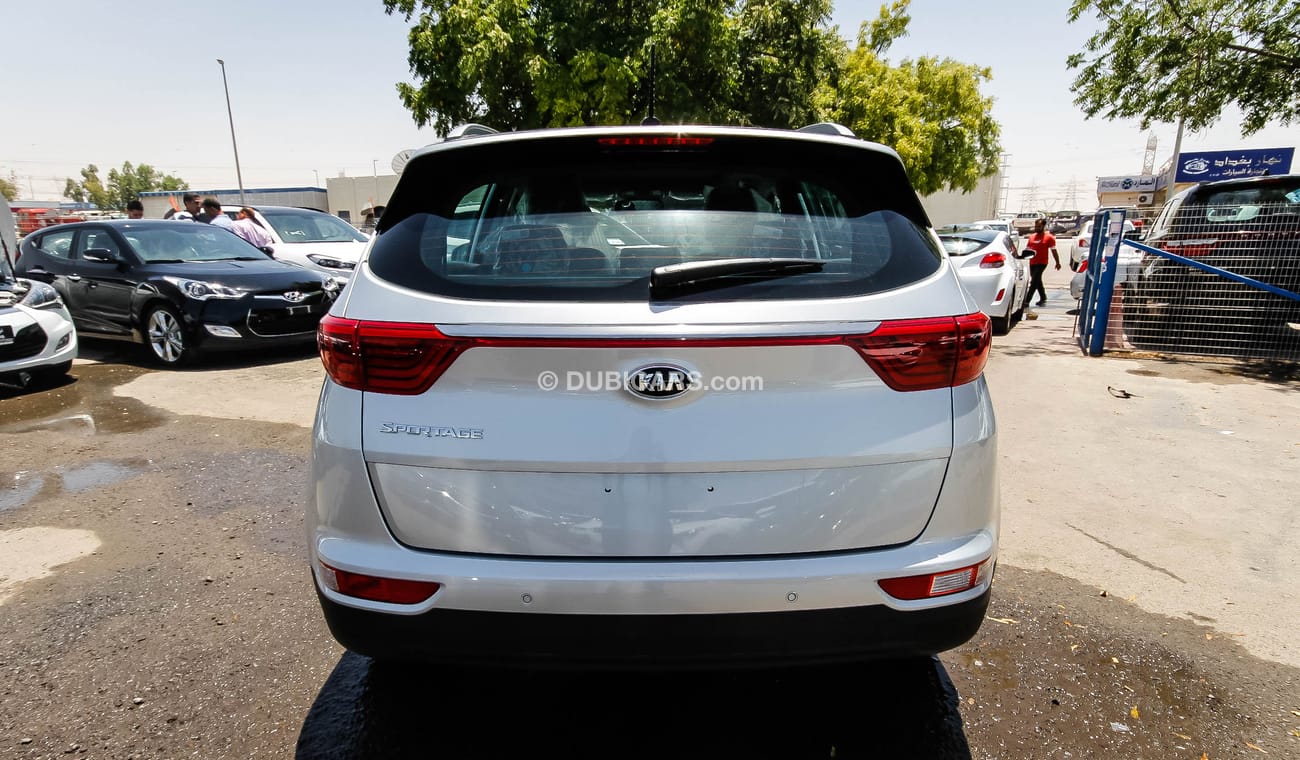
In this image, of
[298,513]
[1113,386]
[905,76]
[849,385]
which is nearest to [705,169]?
[849,385]

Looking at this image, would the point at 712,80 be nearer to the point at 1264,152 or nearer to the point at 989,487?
the point at 989,487

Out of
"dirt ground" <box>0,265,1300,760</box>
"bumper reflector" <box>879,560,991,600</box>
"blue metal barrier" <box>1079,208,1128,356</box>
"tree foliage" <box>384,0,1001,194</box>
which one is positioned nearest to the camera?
"bumper reflector" <box>879,560,991,600</box>

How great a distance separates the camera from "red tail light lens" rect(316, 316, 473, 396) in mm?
1681

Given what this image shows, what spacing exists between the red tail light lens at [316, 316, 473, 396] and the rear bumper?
55 centimetres

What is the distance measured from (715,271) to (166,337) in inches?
315

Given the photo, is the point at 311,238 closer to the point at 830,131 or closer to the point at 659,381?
the point at 830,131

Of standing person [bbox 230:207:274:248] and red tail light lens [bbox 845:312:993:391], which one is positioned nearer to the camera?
red tail light lens [bbox 845:312:993:391]

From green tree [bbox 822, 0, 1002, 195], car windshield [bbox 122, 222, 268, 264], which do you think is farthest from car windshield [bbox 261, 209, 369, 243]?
green tree [bbox 822, 0, 1002, 195]

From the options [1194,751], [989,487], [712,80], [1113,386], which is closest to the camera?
[989,487]

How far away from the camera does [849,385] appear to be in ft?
5.57

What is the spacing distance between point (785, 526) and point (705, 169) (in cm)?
100

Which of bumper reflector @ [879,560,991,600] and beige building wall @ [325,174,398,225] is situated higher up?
beige building wall @ [325,174,398,225]

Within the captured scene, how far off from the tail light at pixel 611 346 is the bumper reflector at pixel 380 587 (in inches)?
17.7

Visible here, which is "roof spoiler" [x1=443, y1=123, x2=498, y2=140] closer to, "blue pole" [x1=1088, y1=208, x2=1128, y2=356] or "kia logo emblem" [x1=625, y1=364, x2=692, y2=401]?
"kia logo emblem" [x1=625, y1=364, x2=692, y2=401]
